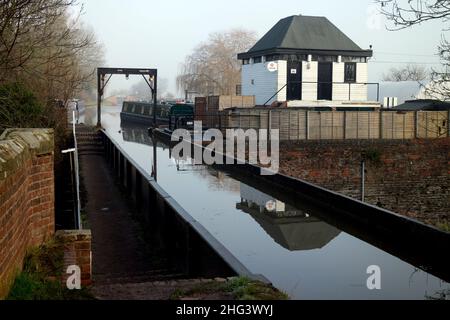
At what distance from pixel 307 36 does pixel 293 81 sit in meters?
4.43

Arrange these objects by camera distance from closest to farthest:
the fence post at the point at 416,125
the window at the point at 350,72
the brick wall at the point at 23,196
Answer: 1. the brick wall at the point at 23,196
2. the fence post at the point at 416,125
3. the window at the point at 350,72

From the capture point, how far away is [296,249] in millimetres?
8617

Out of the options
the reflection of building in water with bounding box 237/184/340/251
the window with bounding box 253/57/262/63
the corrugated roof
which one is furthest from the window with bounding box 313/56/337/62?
the reflection of building in water with bounding box 237/184/340/251

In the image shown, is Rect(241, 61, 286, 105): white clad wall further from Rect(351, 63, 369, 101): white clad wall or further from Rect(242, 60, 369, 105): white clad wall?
Rect(351, 63, 369, 101): white clad wall

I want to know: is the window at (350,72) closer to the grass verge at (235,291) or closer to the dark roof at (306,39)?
the dark roof at (306,39)

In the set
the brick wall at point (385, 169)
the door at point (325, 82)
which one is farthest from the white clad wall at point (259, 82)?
the brick wall at point (385, 169)

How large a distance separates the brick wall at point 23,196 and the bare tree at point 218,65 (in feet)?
225

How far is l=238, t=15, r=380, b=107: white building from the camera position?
35.8 meters

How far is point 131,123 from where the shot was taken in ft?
197

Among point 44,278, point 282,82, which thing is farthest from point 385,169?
point 44,278

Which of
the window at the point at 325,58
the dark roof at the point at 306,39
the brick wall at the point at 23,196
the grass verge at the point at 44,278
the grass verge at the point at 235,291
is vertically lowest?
the grass verge at the point at 235,291

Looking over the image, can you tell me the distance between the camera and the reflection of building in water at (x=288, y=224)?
907 centimetres
